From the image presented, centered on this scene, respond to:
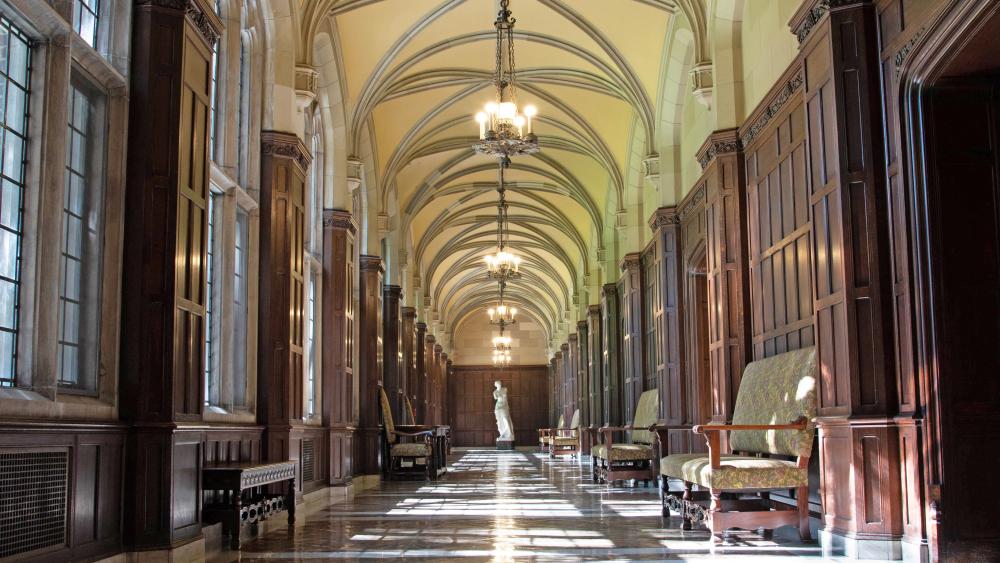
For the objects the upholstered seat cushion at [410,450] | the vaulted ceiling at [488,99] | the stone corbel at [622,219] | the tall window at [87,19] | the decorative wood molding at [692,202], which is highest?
the vaulted ceiling at [488,99]

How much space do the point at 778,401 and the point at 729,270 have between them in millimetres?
2387

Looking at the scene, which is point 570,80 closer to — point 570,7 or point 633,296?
point 570,7

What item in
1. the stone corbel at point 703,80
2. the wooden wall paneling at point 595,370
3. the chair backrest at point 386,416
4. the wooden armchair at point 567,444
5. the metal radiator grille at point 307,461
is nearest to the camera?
the stone corbel at point 703,80

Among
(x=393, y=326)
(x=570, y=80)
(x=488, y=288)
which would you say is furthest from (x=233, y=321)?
(x=488, y=288)

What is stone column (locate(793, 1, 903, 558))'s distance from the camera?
587 cm

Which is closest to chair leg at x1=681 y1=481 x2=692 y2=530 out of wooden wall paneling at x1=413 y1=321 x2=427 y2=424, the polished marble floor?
the polished marble floor

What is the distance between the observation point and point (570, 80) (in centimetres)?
1548

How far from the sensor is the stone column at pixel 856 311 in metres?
5.87

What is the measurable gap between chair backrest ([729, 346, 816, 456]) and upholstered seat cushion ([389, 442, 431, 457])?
7876 mm

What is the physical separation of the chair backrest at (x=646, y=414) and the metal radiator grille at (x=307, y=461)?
5.07m

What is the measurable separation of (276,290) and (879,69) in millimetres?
5911

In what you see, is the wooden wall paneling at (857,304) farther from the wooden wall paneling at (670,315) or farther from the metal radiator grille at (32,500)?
the wooden wall paneling at (670,315)

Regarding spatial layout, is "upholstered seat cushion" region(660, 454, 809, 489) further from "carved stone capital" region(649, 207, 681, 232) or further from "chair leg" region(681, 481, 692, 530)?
"carved stone capital" region(649, 207, 681, 232)

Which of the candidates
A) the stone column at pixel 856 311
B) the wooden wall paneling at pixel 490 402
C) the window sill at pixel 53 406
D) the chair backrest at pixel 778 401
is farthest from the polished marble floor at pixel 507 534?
the wooden wall paneling at pixel 490 402
